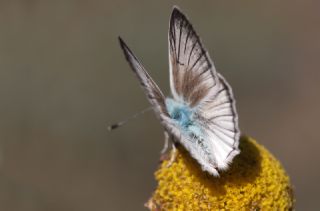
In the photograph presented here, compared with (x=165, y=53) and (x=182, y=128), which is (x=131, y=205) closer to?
(x=165, y=53)

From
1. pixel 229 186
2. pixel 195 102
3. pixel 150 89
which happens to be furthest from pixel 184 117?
pixel 229 186

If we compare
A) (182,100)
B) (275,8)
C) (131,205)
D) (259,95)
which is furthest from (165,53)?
(182,100)

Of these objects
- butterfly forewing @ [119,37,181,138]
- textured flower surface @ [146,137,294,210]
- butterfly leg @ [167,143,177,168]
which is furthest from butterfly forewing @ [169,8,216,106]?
textured flower surface @ [146,137,294,210]

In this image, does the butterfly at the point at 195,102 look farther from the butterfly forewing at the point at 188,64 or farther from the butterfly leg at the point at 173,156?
the butterfly leg at the point at 173,156

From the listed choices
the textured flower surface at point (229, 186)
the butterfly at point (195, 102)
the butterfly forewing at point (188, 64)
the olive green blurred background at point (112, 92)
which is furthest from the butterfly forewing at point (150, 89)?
the olive green blurred background at point (112, 92)

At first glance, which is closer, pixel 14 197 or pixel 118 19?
pixel 14 197

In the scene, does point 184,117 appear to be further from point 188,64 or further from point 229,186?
point 229,186
